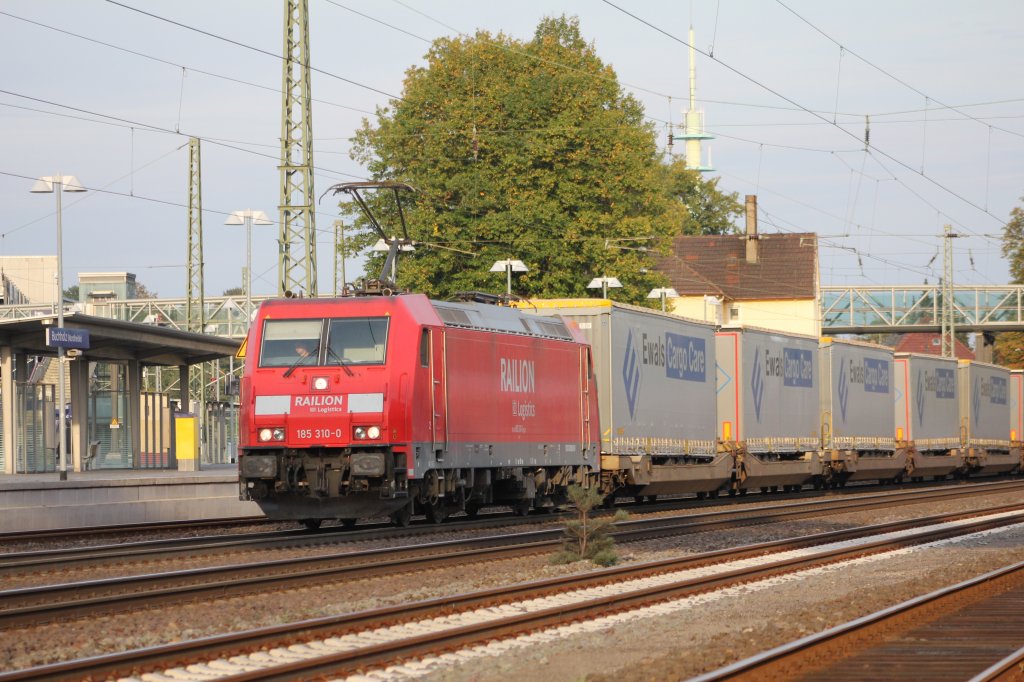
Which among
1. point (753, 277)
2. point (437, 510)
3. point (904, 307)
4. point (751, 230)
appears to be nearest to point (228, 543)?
point (437, 510)

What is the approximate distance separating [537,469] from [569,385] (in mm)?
1789

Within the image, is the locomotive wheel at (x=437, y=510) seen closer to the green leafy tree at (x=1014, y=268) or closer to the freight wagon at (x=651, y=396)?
the freight wagon at (x=651, y=396)

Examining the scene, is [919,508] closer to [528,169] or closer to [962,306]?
[528,169]

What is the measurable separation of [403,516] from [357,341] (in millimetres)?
3102

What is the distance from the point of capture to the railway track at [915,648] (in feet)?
31.8

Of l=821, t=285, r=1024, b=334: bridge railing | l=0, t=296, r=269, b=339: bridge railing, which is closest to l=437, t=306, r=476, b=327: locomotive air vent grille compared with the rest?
l=0, t=296, r=269, b=339: bridge railing

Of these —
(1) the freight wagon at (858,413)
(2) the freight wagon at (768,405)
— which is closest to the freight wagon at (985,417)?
(1) the freight wagon at (858,413)

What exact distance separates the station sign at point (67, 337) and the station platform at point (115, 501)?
3511 millimetres

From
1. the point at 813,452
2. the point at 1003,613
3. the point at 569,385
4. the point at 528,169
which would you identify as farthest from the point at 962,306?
the point at 1003,613

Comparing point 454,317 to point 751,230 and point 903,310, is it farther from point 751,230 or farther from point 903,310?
point 903,310

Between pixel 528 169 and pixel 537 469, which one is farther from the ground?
pixel 528 169

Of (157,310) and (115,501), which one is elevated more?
(157,310)

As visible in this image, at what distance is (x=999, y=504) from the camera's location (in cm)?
3206

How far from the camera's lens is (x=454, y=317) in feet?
71.1
